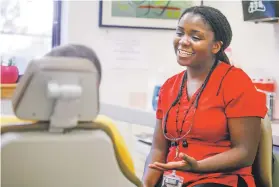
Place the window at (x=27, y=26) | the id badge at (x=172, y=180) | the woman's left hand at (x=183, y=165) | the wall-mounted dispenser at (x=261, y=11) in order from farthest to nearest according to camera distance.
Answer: the wall-mounted dispenser at (x=261, y=11)
the window at (x=27, y=26)
the id badge at (x=172, y=180)
the woman's left hand at (x=183, y=165)

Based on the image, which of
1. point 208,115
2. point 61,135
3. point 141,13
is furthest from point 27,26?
point 61,135

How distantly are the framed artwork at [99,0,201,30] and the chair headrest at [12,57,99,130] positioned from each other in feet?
6.08

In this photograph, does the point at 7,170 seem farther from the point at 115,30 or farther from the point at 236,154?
the point at 115,30

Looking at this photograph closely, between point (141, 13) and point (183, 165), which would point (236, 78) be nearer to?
point (183, 165)

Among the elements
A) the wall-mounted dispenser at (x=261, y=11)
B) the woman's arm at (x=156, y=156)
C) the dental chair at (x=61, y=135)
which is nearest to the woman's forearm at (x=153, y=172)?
the woman's arm at (x=156, y=156)

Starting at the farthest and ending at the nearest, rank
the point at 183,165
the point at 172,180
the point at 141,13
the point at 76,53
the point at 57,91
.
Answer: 1. the point at 141,13
2. the point at 172,180
3. the point at 183,165
4. the point at 76,53
5. the point at 57,91

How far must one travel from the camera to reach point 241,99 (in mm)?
1636

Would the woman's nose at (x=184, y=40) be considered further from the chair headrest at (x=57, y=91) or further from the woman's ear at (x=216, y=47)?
the chair headrest at (x=57, y=91)

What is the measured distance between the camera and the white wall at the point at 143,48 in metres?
2.83

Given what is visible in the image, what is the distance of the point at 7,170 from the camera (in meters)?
1.09

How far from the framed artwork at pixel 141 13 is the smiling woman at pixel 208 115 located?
120 cm

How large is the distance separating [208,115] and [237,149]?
0.16 m

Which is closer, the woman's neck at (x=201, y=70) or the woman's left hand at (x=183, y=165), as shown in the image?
the woman's left hand at (x=183, y=165)

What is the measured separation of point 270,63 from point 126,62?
2.98 feet
